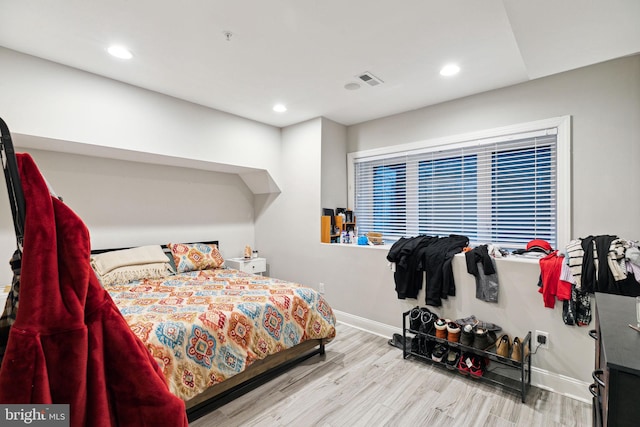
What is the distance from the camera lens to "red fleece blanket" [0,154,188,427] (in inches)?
22.1

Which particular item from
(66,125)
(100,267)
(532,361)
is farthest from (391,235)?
(66,125)

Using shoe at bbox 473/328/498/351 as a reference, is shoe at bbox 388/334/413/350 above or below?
below

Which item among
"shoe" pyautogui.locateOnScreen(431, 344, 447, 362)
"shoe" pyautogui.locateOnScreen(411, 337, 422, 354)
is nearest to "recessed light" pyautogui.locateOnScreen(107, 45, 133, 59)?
"shoe" pyautogui.locateOnScreen(411, 337, 422, 354)

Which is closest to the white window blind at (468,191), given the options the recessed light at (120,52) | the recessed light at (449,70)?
the recessed light at (449,70)

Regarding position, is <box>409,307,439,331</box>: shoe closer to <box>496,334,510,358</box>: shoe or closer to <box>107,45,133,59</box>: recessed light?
<box>496,334,510,358</box>: shoe

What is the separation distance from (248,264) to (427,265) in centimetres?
233

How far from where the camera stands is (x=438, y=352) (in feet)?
9.09

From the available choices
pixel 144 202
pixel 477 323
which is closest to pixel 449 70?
pixel 477 323

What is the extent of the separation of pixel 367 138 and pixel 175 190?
256 centimetres

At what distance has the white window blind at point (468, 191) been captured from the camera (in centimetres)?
288

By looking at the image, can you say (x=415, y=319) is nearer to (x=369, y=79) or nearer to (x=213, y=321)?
(x=213, y=321)

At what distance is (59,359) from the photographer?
23.3 inches

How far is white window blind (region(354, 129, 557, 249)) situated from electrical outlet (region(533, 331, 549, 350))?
2.74 feet

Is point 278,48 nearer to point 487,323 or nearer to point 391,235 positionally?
point 391,235
